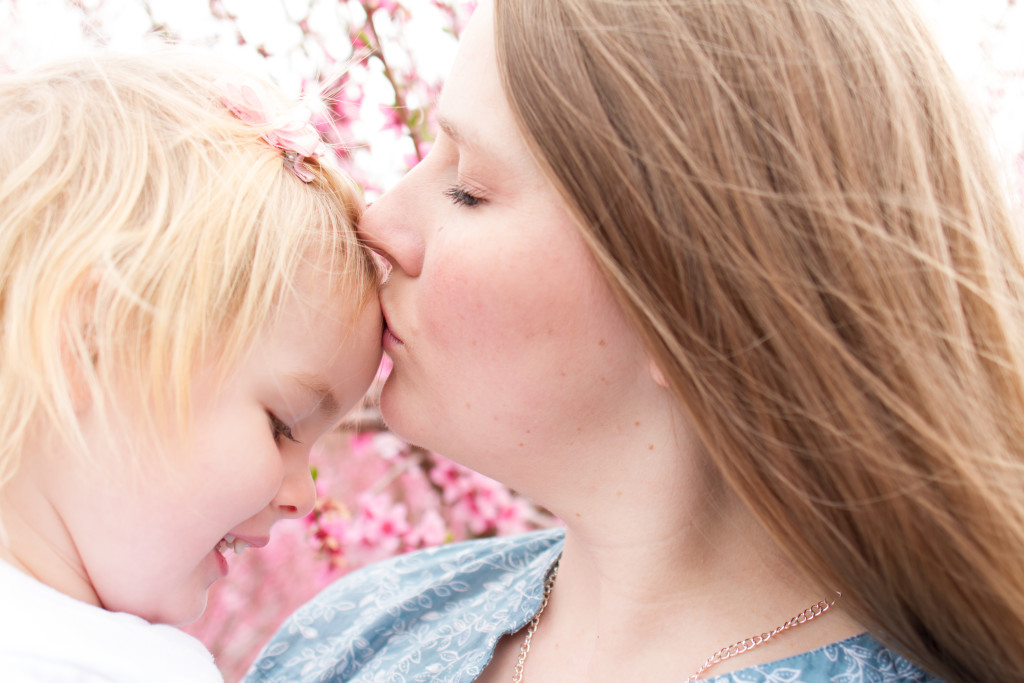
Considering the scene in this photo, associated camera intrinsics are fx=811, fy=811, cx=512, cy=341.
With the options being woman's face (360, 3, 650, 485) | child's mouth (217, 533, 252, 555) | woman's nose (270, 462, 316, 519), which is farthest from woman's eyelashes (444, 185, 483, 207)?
child's mouth (217, 533, 252, 555)

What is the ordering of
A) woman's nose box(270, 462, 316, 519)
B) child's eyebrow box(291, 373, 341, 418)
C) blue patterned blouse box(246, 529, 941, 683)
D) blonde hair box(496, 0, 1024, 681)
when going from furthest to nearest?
1. blue patterned blouse box(246, 529, 941, 683)
2. woman's nose box(270, 462, 316, 519)
3. child's eyebrow box(291, 373, 341, 418)
4. blonde hair box(496, 0, 1024, 681)

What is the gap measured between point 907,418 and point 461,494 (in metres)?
1.99

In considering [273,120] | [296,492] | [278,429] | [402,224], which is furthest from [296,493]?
[273,120]

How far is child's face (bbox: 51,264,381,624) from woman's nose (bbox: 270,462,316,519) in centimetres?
5

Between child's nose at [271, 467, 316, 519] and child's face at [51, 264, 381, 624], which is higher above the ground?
child's face at [51, 264, 381, 624]

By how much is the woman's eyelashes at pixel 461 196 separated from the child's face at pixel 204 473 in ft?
0.76

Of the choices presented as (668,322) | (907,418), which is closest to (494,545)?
(668,322)

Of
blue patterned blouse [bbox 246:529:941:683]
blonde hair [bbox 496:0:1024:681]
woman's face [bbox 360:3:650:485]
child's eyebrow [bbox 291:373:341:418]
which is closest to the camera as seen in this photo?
blonde hair [bbox 496:0:1024:681]

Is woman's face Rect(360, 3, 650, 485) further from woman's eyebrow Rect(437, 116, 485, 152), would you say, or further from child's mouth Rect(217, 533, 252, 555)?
child's mouth Rect(217, 533, 252, 555)

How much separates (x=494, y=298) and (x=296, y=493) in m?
0.52

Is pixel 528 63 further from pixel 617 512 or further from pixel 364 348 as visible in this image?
pixel 617 512

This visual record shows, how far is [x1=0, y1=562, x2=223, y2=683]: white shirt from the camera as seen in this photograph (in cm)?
102

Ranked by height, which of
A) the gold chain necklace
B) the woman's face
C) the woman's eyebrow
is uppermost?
the woman's eyebrow

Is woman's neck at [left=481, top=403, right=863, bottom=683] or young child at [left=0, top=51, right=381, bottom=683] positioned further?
woman's neck at [left=481, top=403, right=863, bottom=683]
